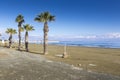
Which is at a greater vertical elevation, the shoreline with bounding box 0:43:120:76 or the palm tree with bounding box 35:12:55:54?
the palm tree with bounding box 35:12:55:54

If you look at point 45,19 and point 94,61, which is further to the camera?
point 45,19

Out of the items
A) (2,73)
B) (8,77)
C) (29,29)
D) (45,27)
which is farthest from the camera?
(29,29)

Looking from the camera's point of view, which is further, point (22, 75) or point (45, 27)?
point (45, 27)

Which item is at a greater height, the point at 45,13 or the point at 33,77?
the point at 45,13

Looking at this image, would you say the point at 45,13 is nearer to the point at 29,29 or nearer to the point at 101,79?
the point at 29,29

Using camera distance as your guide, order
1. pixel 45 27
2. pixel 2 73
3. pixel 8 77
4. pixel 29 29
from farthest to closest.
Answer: pixel 29 29 < pixel 45 27 < pixel 2 73 < pixel 8 77

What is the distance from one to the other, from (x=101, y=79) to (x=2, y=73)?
32.6 ft

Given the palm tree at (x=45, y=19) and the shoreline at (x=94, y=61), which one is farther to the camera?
the palm tree at (x=45, y=19)

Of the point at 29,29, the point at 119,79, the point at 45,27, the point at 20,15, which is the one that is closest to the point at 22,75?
the point at 119,79

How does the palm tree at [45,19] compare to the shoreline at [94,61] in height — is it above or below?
above

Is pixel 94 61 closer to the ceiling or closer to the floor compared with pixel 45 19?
closer to the floor

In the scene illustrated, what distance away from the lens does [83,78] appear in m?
18.9

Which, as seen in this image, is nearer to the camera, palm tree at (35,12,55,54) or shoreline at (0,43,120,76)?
shoreline at (0,43,120,76)

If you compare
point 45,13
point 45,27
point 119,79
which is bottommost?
point 119,79
